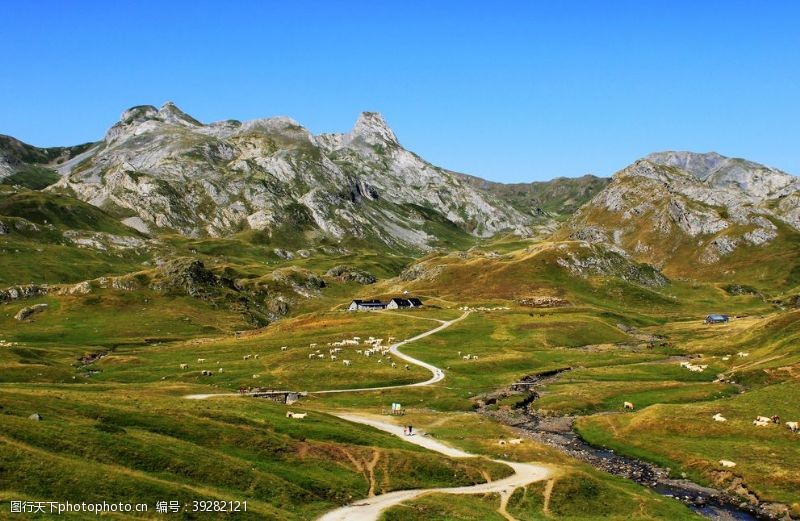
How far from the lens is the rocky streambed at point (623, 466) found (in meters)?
63.7

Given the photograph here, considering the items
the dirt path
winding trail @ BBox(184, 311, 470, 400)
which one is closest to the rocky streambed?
winding trail @ BBox(184, 311, 470, 400)

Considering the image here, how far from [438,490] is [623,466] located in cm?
3160

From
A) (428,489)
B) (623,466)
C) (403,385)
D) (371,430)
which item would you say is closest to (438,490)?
(428,489)

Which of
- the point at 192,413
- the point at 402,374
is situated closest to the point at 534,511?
the point at 192,413

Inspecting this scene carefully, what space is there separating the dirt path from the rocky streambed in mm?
14359

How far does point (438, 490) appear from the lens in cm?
6025

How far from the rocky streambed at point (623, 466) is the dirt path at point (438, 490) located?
14359mm

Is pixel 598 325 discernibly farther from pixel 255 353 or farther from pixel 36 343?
pixel 36 343

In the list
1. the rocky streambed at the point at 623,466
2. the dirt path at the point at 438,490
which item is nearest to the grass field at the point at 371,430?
the dirt path at the point at 438,490

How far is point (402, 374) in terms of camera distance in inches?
5217

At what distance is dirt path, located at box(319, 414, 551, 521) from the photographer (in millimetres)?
51088

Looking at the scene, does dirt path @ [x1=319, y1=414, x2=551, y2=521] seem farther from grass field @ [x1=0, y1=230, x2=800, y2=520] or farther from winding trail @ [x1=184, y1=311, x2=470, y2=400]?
winding trail @ [x1=184, y1=311, x2=470, y2=400]

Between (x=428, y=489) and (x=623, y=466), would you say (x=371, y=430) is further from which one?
(x=623, y=466)

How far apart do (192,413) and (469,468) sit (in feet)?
105
